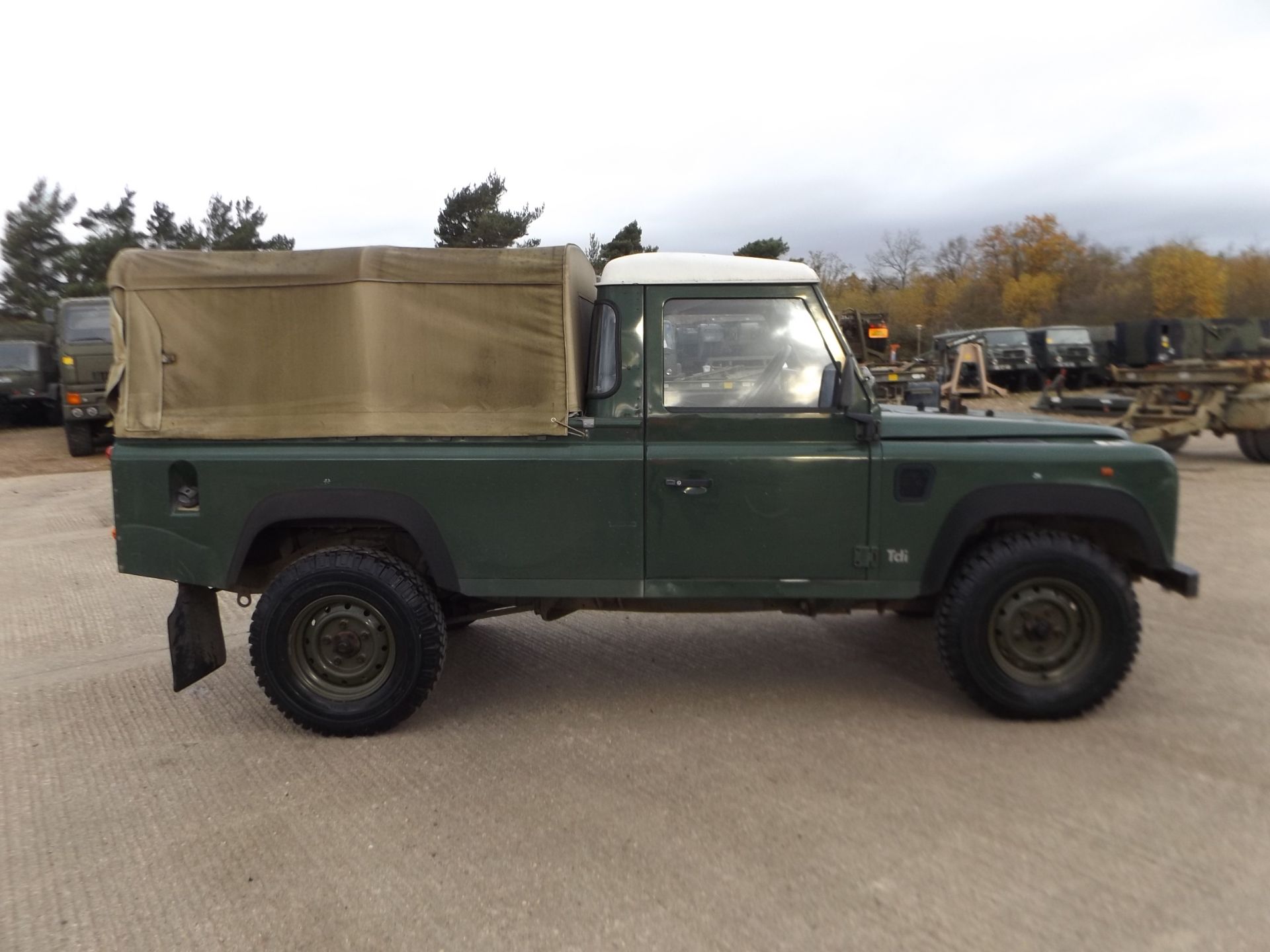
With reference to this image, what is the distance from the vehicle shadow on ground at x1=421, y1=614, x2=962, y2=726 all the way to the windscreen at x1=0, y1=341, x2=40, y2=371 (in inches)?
749

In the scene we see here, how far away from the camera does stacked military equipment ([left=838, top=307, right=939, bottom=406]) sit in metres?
5.86

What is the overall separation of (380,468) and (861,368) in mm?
2184

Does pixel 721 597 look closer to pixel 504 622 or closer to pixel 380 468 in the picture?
pixel 380 468

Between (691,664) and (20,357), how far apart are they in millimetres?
20765

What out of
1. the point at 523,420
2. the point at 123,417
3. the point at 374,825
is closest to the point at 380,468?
the point at 523,420

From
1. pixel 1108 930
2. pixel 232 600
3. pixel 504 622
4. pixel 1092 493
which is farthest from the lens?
pixel 232 600

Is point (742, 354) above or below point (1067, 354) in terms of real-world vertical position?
above

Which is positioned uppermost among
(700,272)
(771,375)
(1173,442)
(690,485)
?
(700,272)

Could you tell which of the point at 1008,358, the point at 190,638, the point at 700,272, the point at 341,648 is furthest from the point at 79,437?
the point at 1008,358

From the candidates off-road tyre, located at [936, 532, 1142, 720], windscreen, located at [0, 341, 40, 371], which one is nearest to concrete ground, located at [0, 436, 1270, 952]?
off-road tyre, located at [936, 532, 1142, 720]

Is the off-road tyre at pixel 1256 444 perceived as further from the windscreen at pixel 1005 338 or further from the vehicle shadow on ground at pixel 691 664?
the windscreen at pixel 1005 338

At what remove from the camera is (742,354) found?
15.4 ft

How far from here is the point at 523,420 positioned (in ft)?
15.2

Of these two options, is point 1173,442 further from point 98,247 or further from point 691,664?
point 98,247
